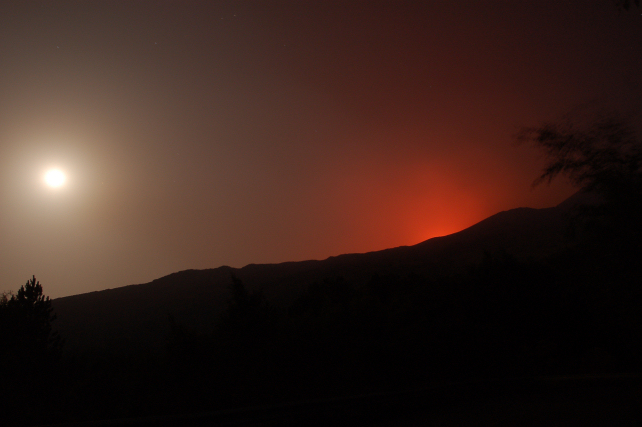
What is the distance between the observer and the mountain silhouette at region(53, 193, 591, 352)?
11538 cm

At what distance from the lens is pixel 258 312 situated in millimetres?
36594

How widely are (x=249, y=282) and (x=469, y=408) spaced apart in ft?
493

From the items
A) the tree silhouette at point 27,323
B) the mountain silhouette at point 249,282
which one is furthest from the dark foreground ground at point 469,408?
the mountain silhouette at point 249,282

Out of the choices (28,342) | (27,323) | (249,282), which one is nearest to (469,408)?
(28,342)

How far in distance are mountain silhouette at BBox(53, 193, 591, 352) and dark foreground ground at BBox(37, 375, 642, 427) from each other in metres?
86.9

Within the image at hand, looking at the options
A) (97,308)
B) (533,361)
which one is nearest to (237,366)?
(533,361)

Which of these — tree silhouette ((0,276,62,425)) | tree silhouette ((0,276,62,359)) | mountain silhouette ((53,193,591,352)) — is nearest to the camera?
tree silhouette ((0,276,62,425))

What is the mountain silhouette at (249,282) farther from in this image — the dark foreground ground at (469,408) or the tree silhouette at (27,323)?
the dark foreground ground at (469,408)

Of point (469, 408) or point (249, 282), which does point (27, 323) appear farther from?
point (249, 282)

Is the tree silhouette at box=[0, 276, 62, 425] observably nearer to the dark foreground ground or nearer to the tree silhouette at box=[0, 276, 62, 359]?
the tree silhouette at box=[0, 276, 62, 359]

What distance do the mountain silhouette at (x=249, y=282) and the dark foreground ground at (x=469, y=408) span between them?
285ft

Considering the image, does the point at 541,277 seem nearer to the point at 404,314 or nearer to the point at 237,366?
the point at 404,314

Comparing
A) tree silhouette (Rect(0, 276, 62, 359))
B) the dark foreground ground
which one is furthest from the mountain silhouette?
the dark foreground ground

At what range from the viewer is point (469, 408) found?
11.0m
